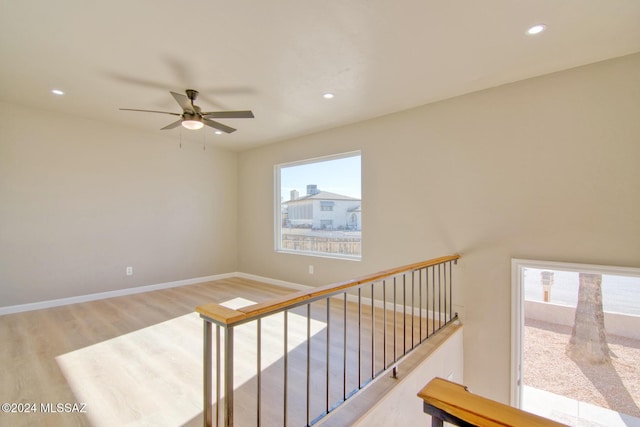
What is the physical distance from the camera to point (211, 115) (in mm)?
3148

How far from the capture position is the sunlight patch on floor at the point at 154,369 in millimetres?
1896

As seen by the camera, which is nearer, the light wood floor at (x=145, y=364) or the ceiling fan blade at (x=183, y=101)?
the light wood floor at (x=145, y=364)

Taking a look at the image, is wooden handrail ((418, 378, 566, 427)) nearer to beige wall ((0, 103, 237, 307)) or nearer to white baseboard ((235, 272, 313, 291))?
white baseboard ((235, 272, 313, 291))

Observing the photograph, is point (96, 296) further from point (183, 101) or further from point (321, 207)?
point (321, 207)

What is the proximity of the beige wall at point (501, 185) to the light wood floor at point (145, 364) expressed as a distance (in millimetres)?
825

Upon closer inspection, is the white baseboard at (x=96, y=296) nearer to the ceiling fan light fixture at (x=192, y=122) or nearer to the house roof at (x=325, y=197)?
the house roof at (x=325, y=197)

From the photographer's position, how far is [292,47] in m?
2.44

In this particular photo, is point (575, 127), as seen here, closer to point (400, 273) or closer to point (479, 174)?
point (479, 174)

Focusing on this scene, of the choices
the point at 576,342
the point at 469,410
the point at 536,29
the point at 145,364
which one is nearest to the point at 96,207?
the point at 145,364

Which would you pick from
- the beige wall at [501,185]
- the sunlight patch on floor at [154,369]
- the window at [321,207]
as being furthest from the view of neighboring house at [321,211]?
the sunlight patch on floor at [154,369]

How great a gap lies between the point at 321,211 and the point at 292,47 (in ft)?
9.43

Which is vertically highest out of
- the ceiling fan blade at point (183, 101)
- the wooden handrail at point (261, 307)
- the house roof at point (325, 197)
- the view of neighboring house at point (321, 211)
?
the ceiling fan blade at point (183, 101)

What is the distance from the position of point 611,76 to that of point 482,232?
1708 millimetres

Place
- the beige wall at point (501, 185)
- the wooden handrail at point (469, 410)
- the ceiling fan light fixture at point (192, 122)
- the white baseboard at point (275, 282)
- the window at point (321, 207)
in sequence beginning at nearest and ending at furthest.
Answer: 1. the wooden handrail at point (469, 410)
2. the beige wall at point (501, 185)
3. the ceiling fan light fixture at point (192, 122)
4. the window at point (321, 207)
5. the white baseboard at point (275, 282)
